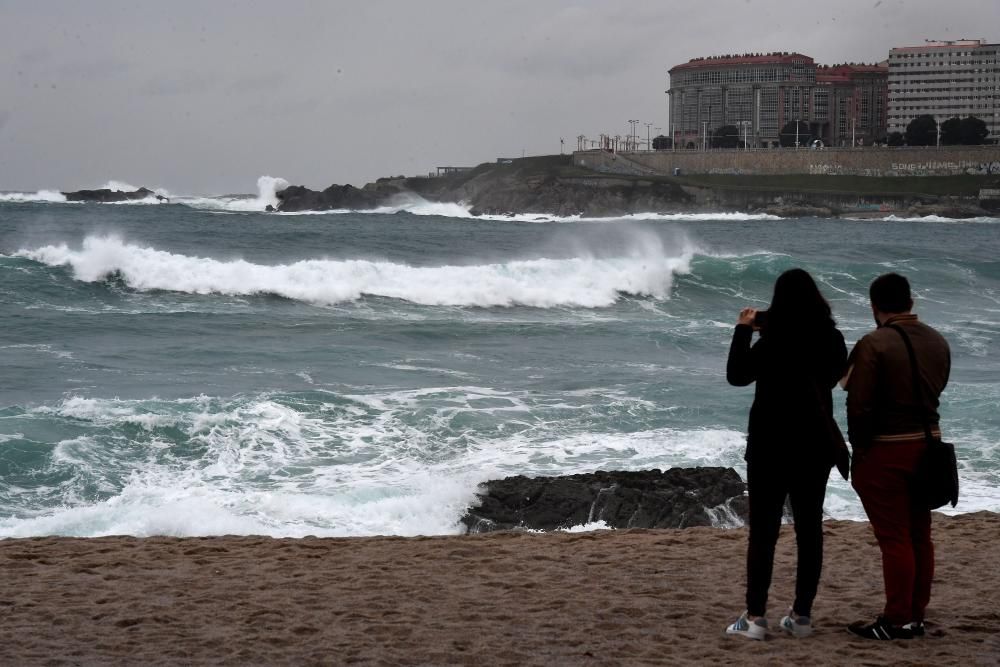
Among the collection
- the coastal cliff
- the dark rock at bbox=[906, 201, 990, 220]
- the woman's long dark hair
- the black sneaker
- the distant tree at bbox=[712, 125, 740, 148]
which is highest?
the distant tree at bbox=[712, 125, 740, 148]

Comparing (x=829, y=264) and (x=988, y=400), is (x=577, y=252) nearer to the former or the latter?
(x=829, y=264)

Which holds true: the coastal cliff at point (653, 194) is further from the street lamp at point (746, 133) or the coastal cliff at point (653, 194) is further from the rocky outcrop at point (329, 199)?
the street lamp at point (746, 133)

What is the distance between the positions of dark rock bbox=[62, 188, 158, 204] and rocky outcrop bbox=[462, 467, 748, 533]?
106 m

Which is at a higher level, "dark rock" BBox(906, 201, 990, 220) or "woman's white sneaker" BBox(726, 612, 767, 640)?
"dark rock" BBox(906, 201, 990, 220)

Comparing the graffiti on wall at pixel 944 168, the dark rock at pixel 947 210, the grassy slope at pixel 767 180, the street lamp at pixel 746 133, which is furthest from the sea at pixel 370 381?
the street lamp at pixel 746 133

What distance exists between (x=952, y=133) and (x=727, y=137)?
32.8m

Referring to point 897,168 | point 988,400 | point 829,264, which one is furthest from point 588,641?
point 897,168

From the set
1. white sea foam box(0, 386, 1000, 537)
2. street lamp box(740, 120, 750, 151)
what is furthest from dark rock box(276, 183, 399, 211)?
white sea foam box(0, 386, 1000, 537)

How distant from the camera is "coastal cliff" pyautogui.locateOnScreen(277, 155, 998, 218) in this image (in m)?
102

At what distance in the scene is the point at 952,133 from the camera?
136m

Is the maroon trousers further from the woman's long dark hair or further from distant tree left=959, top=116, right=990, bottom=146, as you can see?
distant tree left=959, top=116, right=990, bottom=146

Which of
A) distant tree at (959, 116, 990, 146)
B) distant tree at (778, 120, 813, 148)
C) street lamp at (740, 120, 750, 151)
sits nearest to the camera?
distant tree at (959, 116, 990, 146)

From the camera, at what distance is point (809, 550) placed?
16.0 feet

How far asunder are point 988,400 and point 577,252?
25.9 metres
